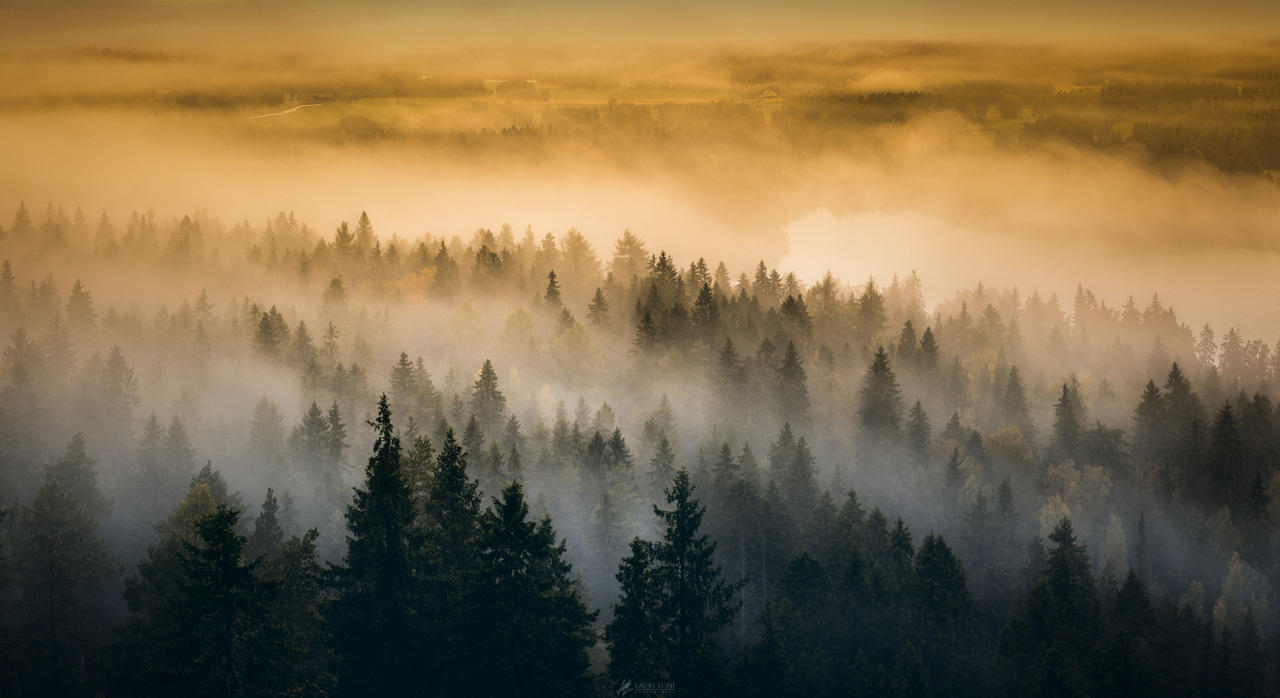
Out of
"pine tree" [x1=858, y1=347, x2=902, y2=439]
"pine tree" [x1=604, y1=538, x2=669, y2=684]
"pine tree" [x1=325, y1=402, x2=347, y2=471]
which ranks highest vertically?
"pine tree" [x1=858, y1=347, x2=902, y2=439]

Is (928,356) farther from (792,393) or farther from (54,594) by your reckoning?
(54,594)

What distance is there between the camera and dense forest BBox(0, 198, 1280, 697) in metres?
73.9

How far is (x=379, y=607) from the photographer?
242 ft

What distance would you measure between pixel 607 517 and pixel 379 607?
3783cm

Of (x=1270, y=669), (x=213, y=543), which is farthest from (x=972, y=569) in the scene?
(x=213, y=543)

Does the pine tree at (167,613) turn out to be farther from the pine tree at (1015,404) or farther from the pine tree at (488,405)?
A: the pine tree at (1015,404)

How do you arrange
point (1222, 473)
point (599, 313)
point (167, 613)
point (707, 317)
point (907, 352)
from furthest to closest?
point (599, 313) < point (907, 352) < point (707, 317) < point (1222, 473) < point (167, 613)

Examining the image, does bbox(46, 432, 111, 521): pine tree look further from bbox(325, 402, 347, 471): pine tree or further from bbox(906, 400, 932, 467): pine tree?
bbox(906, 400, 932, 467): pine tree

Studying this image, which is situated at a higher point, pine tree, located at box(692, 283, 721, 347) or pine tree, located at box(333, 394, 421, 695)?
pine tree, located at box(692, 283, 721, 347)

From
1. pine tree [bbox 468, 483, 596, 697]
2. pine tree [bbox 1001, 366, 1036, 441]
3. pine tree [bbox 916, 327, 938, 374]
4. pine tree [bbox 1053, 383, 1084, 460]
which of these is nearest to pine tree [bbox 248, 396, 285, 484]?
pine tree [bbox 468, 483, 596, 697]

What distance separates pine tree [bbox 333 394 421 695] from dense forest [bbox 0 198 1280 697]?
6.6 inches

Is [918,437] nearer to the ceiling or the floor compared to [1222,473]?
nearer to the ceiling

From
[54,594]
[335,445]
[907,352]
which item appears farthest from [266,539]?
[907,352]

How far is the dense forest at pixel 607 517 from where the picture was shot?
73.9m
